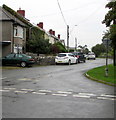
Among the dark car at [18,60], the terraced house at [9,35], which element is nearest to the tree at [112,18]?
the dark car at [18,60]

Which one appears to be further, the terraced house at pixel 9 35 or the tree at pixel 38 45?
the tree at pixel 38 45

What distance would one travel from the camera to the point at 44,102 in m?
7.01

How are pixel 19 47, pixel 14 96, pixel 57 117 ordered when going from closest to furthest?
pixel 57 117, pixel 14 96, pixel 19 47

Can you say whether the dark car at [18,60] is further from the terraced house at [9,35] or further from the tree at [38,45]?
the tree at [38,45]

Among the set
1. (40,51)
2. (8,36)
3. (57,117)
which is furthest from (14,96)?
(40,51)

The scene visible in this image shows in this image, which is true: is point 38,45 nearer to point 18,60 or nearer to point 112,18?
point 18,60

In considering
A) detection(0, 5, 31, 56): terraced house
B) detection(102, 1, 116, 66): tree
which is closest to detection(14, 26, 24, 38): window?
detection(0, 5, 31, 56): terraced house

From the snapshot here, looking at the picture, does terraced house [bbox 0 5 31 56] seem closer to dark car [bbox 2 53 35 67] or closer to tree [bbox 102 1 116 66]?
dark car [bbox 2 53 35 67]

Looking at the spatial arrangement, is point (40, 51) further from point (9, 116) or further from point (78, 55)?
point (9, 116)

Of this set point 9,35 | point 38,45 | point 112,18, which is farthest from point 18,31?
point 112,18

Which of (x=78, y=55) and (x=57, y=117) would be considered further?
(x=78, y=55)

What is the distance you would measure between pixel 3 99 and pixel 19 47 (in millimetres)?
24807

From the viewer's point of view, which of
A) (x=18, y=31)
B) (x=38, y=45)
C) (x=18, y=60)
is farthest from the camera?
(x=38, y=45)

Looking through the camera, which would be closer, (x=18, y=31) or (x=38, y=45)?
(x=18, y=31)
